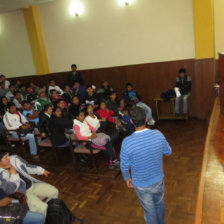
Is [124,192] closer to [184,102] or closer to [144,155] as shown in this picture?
[144,155]

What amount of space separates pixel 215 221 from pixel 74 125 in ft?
8.61

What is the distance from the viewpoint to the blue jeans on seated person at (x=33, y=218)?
8.07 feet

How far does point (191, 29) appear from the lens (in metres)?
6.11

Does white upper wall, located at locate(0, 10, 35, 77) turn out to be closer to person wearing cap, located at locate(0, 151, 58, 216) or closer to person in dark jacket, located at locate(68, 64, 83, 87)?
person in dark jacket, located at locate(68, 64, 83, 87)

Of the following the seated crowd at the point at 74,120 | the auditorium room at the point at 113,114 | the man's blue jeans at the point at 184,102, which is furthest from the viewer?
the man's blue jeans at the point at 184,102

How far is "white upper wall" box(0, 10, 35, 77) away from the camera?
334 inches

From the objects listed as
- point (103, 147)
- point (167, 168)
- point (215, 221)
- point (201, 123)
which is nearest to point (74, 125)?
point (103, 147)

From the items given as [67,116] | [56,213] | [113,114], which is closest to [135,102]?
[113,114]

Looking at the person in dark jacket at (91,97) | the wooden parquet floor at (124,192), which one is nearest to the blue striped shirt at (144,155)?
the wooden parquet floor at (124,192)

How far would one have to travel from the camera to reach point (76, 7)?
7.29 meters

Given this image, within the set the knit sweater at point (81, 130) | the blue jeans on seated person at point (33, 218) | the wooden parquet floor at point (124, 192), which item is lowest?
the wooden parquet floor at point (124, 192)

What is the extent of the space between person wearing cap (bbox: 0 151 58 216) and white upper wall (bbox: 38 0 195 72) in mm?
4967

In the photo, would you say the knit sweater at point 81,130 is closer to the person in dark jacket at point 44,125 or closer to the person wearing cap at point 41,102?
the person in dark jacket at point 44,125

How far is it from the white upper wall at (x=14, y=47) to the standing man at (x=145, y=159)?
24.8 feet
